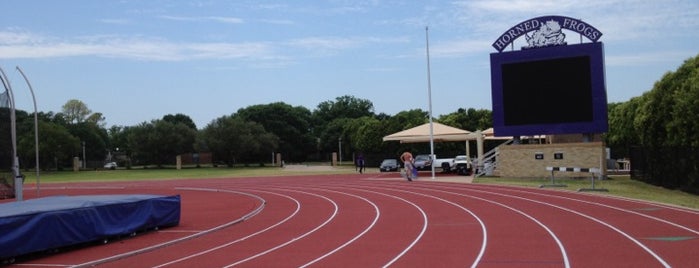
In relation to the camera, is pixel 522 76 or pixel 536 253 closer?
pixel 536 253

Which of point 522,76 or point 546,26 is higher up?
point 546,26

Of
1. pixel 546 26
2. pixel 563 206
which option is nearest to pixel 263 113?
Result: pixel 546 26

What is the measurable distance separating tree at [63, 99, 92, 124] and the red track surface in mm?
124313

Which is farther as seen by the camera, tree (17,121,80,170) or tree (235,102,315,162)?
tree (235,102,315,162)

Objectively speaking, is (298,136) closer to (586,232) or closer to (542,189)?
(542,189)

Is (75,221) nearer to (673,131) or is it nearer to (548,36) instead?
(673,131)

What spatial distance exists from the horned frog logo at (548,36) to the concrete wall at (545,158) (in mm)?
5399

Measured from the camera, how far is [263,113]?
10381cm

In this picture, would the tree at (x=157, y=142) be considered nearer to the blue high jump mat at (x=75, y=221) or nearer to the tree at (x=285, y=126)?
the tree at (x=285, y=126)

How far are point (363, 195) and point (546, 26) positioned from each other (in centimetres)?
1537

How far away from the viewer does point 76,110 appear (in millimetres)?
136750

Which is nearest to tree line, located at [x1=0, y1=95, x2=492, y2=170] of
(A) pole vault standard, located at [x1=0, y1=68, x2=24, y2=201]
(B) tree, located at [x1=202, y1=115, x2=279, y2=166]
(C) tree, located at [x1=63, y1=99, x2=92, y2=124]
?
(B) tree, located at [x1=202, y1=115, x2=279, y2=166]

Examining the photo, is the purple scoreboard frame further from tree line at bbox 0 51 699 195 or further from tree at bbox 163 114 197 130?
tree at bbox 163 114 197 130

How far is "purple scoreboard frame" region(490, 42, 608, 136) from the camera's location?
32625 mm
